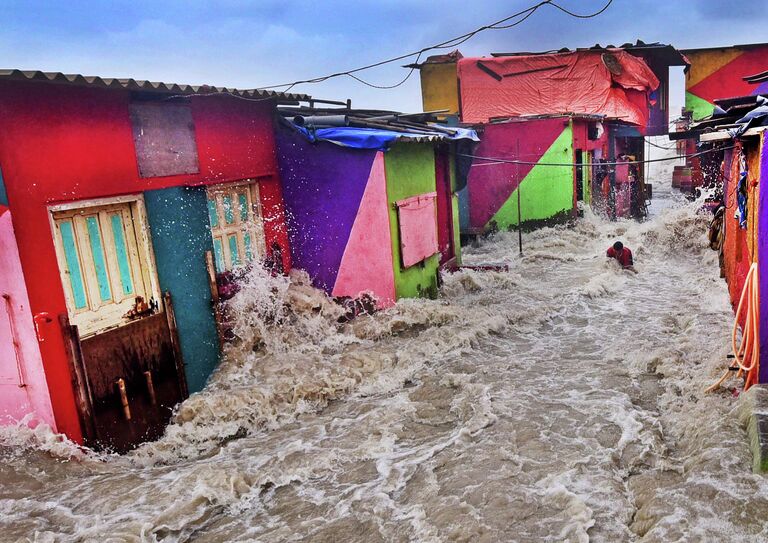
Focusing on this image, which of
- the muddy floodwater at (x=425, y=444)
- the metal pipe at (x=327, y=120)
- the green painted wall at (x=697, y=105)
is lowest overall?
the muddy floodwater at (x=425, y=444)

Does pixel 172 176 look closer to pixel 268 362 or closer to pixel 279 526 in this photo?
pixel 268 362

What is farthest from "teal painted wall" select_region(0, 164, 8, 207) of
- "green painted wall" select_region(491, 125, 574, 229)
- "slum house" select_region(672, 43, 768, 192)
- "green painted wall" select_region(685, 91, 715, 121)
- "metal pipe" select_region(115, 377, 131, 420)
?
"green painted wall" select_region(685, 91, 715, 121)

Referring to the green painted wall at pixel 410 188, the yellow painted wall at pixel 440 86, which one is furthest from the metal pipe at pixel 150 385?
the yellow painted wall at pixel 440 86

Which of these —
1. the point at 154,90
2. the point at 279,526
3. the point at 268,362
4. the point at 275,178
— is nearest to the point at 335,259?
the point at 275,178

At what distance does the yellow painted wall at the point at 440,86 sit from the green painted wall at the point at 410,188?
12.8m

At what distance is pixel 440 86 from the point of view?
2422cm

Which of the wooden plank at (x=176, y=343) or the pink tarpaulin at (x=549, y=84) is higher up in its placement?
the pink tarpaulin at (x=549, y=84)

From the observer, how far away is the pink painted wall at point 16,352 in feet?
17.5

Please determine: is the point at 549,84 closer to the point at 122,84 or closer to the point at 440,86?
the point at 440,86

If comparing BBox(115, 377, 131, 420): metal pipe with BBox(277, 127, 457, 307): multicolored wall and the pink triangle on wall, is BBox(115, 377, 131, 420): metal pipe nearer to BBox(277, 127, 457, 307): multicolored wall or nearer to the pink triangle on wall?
BBox(277, 127, 457, 307): multicolored wall

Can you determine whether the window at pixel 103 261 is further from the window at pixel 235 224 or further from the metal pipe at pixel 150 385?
the window at pixel 235 224

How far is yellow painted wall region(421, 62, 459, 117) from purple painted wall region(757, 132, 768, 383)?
63.1 ft

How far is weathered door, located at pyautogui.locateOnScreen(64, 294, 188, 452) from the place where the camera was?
19.6 feet

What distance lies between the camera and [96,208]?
617 centimetres
